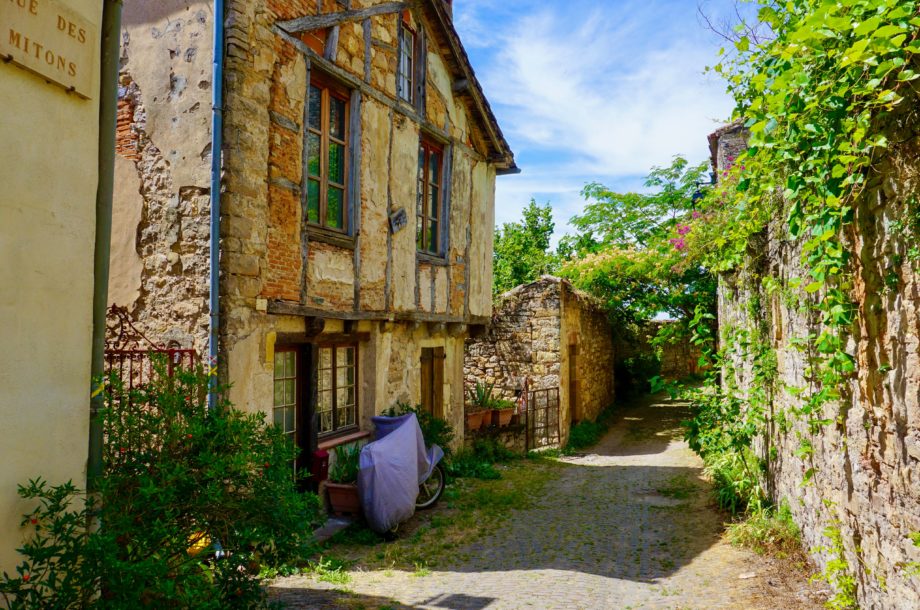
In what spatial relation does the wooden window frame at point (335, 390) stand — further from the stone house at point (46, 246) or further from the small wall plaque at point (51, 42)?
the small wall plaque at point (51, 42)

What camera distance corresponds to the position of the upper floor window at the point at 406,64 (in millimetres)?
8656

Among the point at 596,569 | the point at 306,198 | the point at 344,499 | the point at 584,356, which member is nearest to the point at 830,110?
→ the point at 596,569

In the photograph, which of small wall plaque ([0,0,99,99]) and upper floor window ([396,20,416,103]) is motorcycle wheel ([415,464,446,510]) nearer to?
upper floor window ([396,20,416,103])

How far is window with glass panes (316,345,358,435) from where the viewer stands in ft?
24.8

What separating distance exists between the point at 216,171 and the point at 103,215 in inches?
84.0

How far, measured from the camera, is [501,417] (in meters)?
12.1

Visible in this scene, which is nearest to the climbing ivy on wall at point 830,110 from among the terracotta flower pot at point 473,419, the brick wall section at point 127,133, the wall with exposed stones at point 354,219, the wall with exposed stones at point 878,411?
the wall with exposed stones at point 878,411

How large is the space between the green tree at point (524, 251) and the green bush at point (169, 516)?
14.4m

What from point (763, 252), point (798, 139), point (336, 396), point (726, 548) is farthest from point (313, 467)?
point (798, 139)

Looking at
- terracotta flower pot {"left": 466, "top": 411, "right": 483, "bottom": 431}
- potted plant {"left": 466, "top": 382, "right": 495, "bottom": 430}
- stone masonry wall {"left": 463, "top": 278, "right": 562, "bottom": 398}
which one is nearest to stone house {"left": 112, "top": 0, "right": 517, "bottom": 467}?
terracotta flower pot {"left": 466, "top": 411, "right": 483, "bottom": 431}

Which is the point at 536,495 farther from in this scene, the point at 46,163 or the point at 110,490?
the point at 46,163

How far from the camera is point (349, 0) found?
745 cm

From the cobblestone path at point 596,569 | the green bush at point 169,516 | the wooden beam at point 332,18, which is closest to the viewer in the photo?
the green bush at point 169,516

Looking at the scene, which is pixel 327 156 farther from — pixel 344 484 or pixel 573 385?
pixel 573 385
